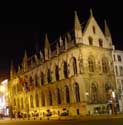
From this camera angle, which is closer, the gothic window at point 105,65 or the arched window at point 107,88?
the arched window at point 107,88

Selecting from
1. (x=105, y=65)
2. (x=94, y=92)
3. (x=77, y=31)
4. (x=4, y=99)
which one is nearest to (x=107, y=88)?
(x=94, y=92)

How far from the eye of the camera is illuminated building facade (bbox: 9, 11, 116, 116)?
6394cm

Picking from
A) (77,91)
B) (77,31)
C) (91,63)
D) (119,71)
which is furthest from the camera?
(119,71)

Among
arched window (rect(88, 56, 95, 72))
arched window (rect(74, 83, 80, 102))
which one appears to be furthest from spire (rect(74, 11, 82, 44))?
arched window (rect(74, 83, 80, 102))

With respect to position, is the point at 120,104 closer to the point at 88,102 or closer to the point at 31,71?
the point at 88,102

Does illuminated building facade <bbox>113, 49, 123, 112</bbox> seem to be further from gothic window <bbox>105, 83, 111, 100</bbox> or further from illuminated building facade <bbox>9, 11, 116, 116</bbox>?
gothic window <bbox>105, 83, 111, 100</bbox>

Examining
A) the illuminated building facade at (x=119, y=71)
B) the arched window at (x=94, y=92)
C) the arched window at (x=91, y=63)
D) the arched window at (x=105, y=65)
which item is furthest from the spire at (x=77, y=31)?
the illuminated building facade at (x=119, y=71)

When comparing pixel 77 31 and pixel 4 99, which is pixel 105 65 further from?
pixel 4 99

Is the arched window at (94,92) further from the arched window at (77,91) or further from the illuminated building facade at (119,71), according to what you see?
the illuminated building facade at (119,71)

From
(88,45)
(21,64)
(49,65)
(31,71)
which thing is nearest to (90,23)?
(88,45)

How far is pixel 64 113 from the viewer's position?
218ft

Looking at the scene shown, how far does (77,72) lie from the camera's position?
64.2 m

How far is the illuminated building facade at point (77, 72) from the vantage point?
210 feet

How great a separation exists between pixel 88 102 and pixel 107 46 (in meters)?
16.8
